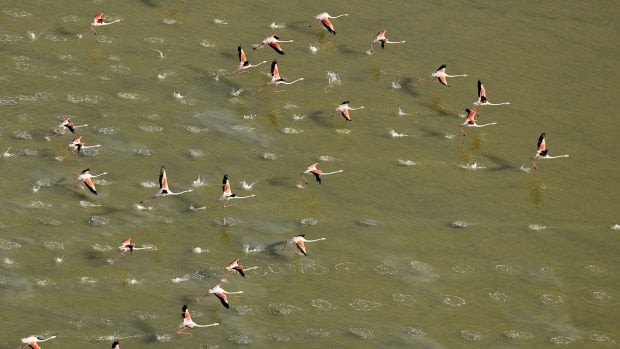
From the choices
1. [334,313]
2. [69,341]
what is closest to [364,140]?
[334,313]

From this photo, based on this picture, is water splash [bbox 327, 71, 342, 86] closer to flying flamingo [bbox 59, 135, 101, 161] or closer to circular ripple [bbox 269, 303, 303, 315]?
flying flamingo [bbox 59, 135, 101, 161]

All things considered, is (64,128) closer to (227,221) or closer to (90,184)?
(90,184)

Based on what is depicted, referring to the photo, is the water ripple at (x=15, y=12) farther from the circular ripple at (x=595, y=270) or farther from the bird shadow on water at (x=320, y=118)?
the circular ripple at (x=595, y=270)

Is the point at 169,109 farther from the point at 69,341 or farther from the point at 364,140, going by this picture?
the point at 69,341

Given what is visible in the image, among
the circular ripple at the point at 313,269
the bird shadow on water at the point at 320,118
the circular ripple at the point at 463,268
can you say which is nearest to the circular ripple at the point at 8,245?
the circular ripple at the point at 313,269

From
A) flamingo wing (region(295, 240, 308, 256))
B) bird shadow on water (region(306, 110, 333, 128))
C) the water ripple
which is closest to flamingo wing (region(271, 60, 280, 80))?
bird shadow on water (region(306, 110, 333, 128))

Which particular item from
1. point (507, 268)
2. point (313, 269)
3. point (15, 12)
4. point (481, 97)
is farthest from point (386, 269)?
point (15, 12)
